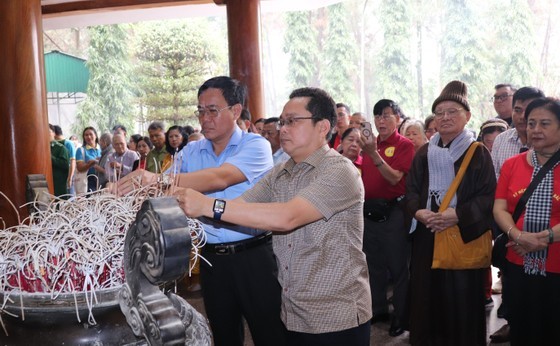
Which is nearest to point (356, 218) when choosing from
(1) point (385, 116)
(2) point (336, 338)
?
(2) point (336, 338)

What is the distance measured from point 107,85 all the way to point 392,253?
49.6ft

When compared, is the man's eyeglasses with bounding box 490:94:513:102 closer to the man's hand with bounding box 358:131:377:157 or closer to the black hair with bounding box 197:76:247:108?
the man's hand with bounding box 358:131:377:157

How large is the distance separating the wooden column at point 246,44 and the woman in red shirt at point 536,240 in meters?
3.80

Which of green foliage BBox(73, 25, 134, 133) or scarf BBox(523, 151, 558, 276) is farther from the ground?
green foliage BBox(73, 25, 134, 133)

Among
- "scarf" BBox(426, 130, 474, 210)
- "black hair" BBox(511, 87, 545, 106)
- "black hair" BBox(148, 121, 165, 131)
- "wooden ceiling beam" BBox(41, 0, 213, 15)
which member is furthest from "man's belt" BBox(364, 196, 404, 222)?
"wooden ceiling beam" BBox(41, 0, 213, 15)

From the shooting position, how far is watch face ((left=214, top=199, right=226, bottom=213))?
1429 millimetres

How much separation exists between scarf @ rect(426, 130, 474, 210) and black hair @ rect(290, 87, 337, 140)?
1187mm

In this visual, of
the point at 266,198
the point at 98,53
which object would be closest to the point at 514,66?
the point at 98,53

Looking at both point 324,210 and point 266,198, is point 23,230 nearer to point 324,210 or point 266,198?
point 324,210

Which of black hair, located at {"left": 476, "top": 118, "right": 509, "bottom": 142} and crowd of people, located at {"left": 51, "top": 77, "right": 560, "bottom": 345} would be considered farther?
black hair, located at {"left": 476, "top": 118, "right": 509, "bottom": 142}

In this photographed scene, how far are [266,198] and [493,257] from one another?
1514mm

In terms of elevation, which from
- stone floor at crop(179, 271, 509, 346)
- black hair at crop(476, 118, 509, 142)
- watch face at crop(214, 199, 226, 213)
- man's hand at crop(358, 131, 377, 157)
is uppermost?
black hair at crop(476, 118, 509, 142)

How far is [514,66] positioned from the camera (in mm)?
13641

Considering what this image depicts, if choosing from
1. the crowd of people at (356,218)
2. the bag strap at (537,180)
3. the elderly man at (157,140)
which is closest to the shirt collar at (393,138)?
the crowd of people at (356,218)
